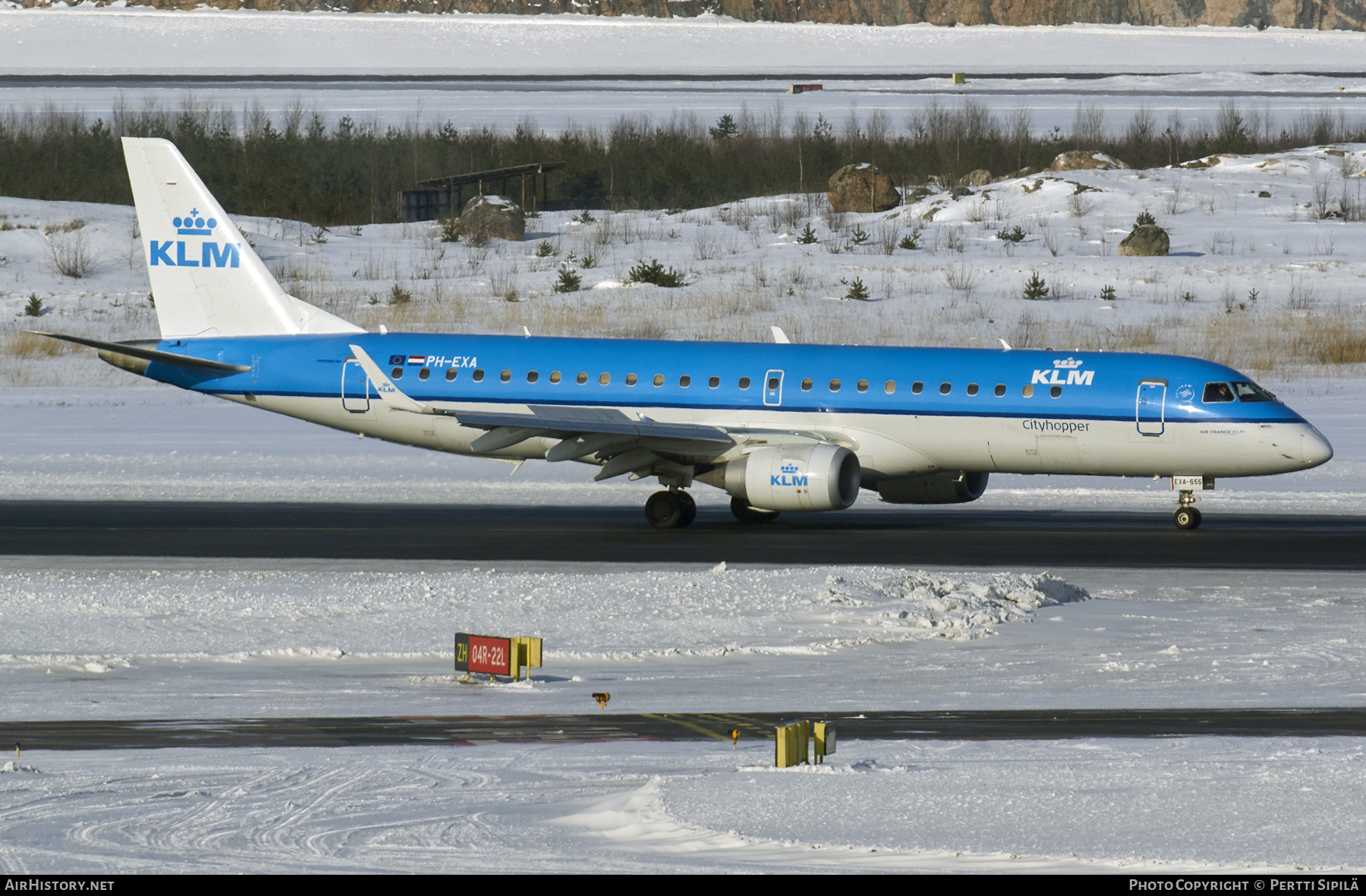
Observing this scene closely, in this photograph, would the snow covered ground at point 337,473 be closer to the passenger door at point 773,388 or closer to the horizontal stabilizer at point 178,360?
the horizontal stabilizer at point 178,360

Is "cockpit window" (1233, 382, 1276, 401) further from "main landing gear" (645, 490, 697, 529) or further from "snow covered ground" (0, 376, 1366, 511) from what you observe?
"main landing gear" (645, 490, 697, 529)

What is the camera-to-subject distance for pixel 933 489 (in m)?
28.4

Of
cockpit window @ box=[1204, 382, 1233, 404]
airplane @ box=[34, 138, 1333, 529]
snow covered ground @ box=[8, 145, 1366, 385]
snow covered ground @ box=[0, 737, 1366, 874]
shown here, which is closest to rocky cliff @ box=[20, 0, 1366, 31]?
snow covered ground @ box=[8, 145, 1366, 385]

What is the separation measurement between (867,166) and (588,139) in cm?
1805

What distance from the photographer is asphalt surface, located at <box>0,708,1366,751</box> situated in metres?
13.1

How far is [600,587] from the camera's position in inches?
795

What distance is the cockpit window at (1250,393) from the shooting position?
26.8 metres

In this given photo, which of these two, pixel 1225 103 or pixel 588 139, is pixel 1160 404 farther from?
pixel 1225 103

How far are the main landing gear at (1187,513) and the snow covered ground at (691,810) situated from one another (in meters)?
15.0

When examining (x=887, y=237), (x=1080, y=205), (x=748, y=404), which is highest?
(x=1080, y=205)

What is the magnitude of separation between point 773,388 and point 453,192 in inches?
1888

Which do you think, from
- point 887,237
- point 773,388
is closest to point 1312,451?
point 773,388

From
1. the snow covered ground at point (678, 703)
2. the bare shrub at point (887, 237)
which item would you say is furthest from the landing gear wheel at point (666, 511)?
the bare shrub at point (887, 237)

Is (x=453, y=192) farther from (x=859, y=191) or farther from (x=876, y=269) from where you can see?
(x=876, y=269)
